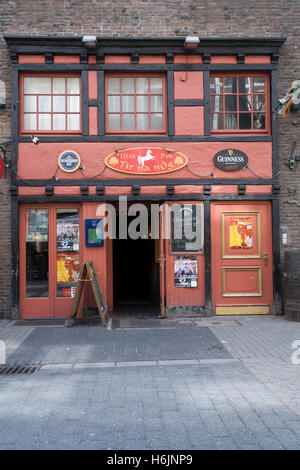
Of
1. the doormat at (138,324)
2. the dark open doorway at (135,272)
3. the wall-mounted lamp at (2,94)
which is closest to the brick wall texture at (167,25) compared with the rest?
the wall-mounted lamp at (2,94)

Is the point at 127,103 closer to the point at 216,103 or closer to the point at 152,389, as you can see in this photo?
the point at 216,103

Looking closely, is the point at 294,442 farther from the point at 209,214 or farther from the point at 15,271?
the point at 15,271

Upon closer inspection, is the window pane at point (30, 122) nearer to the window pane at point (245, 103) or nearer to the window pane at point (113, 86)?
the window pane at point (113, 86)

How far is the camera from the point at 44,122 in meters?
9.15

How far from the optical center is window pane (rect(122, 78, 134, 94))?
30.4 feet

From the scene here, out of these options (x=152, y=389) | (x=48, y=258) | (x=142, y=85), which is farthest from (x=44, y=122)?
(x=152, y=389)

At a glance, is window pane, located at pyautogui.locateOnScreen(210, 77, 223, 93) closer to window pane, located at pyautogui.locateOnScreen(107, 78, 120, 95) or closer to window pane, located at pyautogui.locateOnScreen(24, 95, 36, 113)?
window pane, located at pyautogui.locateOnScreen(107, 78, 120, 95)

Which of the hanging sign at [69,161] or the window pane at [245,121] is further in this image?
the window pane at [245,121]

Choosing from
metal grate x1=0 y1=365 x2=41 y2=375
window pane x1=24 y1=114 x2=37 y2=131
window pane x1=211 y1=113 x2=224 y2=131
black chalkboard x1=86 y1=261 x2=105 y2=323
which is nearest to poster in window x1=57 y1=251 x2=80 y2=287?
black chalkboard x1=86 y1=261 x2=105 y2=323

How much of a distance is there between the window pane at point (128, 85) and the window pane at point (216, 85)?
1.84 m

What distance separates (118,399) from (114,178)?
5.43 m

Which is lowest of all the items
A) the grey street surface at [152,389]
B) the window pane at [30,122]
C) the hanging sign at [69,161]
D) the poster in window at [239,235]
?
the grey street surface at [152,389]

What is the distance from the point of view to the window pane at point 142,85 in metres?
9.27

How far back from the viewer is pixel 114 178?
8961 mm
